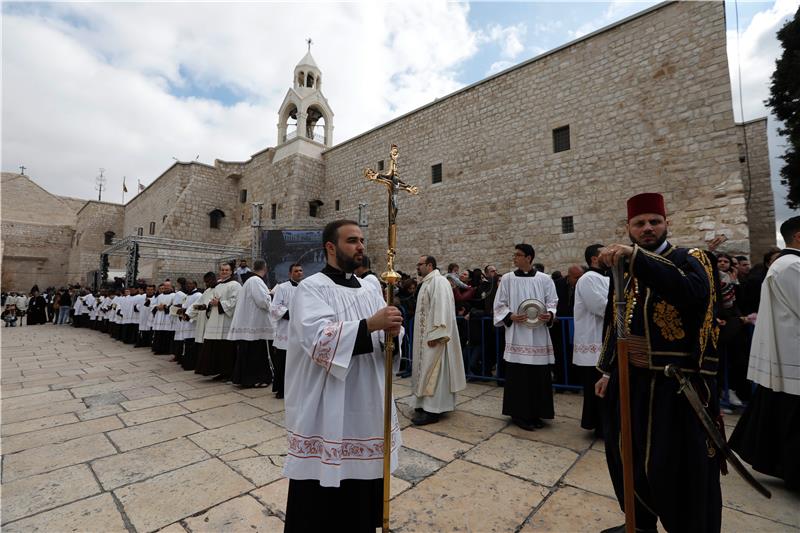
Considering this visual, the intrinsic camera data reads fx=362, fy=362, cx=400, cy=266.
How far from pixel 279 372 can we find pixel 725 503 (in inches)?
180

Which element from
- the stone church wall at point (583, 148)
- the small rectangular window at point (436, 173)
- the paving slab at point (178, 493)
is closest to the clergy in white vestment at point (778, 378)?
the paving slab at point (178, 493)

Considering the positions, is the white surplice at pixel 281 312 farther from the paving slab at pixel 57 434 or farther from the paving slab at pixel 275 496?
the paving slab at pixel 275 496

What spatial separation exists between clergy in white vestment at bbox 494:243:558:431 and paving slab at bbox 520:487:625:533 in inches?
49.0

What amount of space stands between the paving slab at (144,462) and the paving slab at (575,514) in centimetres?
260

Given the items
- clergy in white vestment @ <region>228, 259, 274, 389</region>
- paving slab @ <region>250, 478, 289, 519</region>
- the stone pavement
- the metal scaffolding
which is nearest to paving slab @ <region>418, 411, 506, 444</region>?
the stone pavement

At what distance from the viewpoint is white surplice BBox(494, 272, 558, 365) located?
377cm

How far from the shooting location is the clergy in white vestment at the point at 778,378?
2.47m

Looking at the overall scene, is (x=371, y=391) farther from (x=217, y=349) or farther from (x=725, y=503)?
(x=217, y=349)

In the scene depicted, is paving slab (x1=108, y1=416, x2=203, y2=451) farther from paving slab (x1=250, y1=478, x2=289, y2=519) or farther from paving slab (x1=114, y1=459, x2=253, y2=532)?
paving slab (x1=250, y1=478, x2=289, y2=519)

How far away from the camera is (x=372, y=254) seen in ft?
56.2

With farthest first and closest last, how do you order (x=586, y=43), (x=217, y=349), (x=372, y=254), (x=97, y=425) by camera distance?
(x=372, y=254) < (x=586, y=43) < (x=217, y=349) < (x=97, y=425)

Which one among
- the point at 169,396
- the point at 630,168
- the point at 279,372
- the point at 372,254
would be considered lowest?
the point at 169,396

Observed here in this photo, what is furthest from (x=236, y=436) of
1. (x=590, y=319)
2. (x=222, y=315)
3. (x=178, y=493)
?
(x=590, y=319)

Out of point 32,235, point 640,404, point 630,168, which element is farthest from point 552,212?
point 32,235
